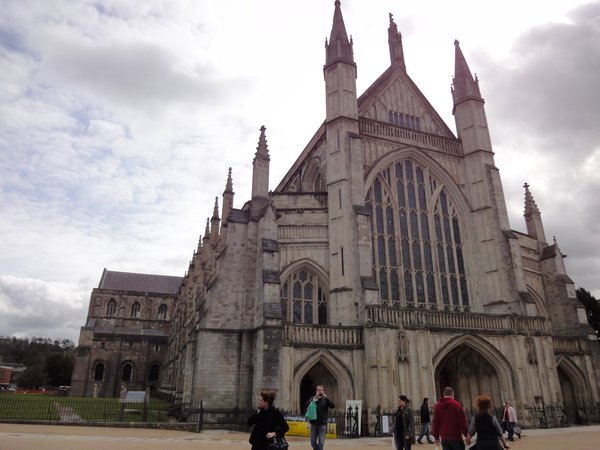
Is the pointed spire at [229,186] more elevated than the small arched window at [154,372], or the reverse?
the pointed spire at [229,186]

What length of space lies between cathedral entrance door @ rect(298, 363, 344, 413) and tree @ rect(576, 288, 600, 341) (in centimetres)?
3191

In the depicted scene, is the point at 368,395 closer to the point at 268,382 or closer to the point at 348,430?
the point at 348,430

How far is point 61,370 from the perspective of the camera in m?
72.4

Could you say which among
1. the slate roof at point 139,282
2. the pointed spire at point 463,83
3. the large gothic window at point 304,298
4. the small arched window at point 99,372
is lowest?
the small arched window at point 99,372

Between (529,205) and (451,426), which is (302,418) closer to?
(451,426)

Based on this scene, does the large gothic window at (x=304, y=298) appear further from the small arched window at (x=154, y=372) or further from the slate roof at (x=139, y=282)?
the slate roof at (x=139, y=282)

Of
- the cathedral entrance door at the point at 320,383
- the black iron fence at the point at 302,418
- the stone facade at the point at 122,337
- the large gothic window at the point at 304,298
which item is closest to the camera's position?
the black iron fence at the point at 302,418

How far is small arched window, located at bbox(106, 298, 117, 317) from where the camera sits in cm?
6091

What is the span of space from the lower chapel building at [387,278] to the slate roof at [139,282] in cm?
3872

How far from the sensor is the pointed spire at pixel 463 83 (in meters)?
31.4

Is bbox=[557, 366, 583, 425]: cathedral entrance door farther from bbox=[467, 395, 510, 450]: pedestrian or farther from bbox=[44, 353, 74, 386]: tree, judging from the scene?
bbox=[44, 353, 74, 386]: tree

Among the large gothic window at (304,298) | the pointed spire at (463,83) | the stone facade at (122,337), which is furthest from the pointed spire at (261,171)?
the stone facade at (122,337)

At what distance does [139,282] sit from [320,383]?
52.7m

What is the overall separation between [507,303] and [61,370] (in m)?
70.6
